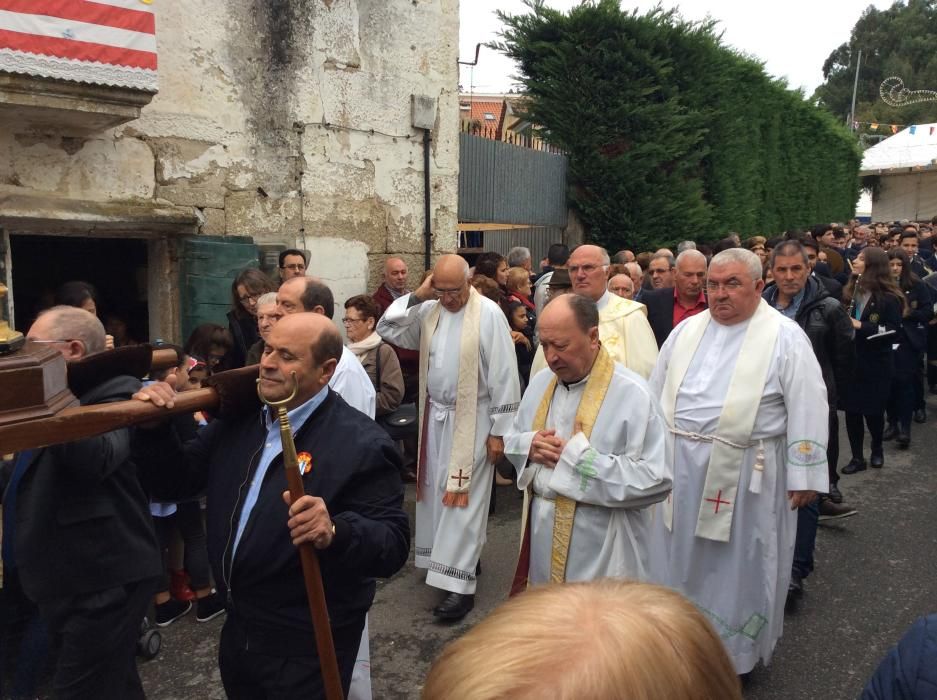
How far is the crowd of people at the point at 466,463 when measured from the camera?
2293mm

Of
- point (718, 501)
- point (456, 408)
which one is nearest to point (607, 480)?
point (718, 501)

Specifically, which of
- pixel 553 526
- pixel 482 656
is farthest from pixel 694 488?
pixel 482 656

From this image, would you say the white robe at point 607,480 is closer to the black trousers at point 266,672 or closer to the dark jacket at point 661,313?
the black trousers at point 266,672

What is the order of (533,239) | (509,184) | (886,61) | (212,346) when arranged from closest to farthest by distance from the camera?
(212,346)
(509,184)
(533,239)
(886,61)

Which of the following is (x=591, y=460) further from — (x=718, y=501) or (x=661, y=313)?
(x=661, y=313)

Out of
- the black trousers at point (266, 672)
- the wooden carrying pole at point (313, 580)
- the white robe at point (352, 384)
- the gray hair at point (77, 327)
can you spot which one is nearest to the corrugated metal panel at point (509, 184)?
the white robe at point (352, 384)

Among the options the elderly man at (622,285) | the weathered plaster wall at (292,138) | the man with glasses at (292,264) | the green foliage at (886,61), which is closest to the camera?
the weathered plaster wall at (292,138)

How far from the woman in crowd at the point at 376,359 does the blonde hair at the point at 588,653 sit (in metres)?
4.50

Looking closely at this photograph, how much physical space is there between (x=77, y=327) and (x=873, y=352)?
6.63m

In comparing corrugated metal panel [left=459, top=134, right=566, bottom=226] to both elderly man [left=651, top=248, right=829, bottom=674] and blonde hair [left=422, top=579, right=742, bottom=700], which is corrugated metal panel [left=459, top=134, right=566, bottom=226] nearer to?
elderly man [left=651, top=248, right=829, bottom=674]

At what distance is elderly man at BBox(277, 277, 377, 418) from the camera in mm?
3607

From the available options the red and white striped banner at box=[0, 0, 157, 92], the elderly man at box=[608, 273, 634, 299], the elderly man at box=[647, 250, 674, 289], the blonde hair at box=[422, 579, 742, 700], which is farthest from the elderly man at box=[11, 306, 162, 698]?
the elderly man at box=[647, 250, 674, 289]

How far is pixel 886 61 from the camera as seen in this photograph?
57125mm

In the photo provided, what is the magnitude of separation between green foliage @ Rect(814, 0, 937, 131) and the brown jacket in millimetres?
55304
